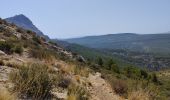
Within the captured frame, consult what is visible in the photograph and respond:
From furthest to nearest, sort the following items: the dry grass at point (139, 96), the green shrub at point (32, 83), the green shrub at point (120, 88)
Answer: the green shrub at point (120, 88) < the dry grass at point (139, 96) < the green shrub at point (32, 83)

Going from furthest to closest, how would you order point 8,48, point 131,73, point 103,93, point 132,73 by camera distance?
point 132,73, point 131,73, point 8,48, point 103,93

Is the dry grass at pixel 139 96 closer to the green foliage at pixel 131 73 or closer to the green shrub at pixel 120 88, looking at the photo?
the green shrub at pixel 120 88

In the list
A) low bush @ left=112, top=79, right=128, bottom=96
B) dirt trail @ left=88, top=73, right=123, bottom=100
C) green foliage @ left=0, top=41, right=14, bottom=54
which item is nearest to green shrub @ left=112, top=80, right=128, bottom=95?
low bush @ left=112, top=79, right=128, bottom=96

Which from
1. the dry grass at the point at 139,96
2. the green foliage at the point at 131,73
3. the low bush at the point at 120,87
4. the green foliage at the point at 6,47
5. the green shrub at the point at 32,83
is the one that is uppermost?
the green foliage at the point at 6,47

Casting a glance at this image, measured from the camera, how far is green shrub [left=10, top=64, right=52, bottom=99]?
7522 millimetres

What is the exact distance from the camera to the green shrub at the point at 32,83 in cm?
752

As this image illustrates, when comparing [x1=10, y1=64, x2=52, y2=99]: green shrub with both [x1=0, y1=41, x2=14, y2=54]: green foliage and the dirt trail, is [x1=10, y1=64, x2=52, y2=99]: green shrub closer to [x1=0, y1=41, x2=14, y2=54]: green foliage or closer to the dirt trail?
the dirt trail

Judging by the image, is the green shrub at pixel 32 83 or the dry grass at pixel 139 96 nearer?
the green shrub at pixel 32 83

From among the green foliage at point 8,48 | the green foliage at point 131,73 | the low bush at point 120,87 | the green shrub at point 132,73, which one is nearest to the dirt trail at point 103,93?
the low bush at point 120,87

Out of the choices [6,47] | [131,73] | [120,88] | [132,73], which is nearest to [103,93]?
[120,88]

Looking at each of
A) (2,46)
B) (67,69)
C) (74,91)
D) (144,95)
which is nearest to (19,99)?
(74,91)

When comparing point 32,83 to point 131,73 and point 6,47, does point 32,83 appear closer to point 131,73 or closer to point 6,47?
point 6,47

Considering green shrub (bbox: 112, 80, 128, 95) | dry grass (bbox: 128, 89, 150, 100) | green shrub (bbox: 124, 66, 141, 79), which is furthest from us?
green shrub (bbox: 124, 66, 141, 79)

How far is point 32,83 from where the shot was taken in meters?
7.80
